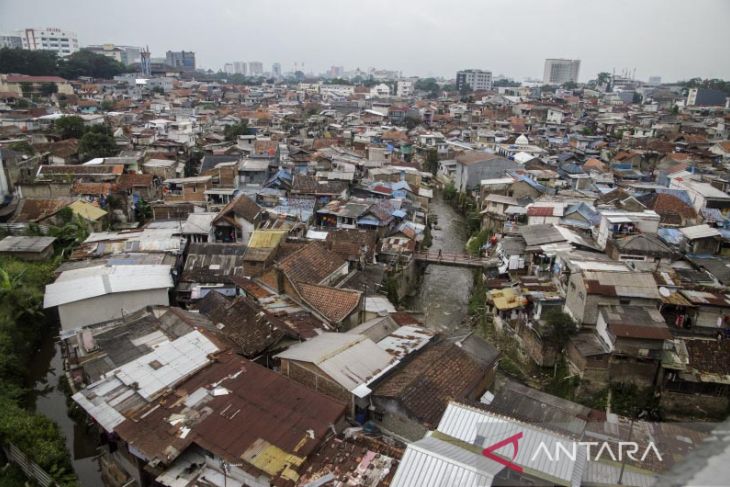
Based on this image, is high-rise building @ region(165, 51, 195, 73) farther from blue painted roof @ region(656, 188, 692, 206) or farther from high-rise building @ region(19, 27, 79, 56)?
blue painted roof @ region(656, 188, 692, 206)

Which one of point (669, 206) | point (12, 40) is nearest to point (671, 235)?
point (669, 206)

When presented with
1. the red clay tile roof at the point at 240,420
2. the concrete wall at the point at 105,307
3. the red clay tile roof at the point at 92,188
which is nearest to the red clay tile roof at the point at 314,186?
the red clay tile roof at the point at 92,188

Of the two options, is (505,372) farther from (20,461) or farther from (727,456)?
(727,456)

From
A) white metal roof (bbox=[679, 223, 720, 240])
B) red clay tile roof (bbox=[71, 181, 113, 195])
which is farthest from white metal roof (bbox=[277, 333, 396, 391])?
red clay tile roof (bbox=[71, 181, 113, 195])

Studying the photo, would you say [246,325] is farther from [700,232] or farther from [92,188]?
[700,232]

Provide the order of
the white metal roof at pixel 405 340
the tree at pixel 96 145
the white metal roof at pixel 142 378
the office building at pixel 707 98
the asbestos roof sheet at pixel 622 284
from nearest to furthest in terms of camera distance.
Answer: the white metal roof at pixel 142 378 → the white metal roof at pixel 405 340 → the asbestos roof sheet at pixel 622 284 → the tree at pixel 96 145 → the office building at pixel 707 98

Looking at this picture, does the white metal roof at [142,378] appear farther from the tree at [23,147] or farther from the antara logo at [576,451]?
the tree at [23,147]

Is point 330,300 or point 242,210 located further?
point 242,210
